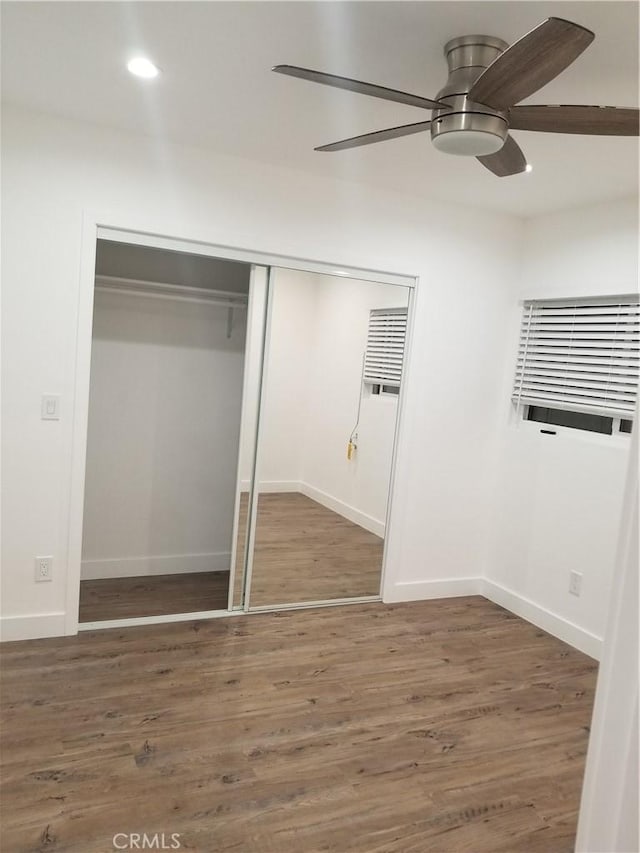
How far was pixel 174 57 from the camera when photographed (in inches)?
87.1

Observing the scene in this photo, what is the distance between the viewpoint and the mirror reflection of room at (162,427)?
398 centimetres

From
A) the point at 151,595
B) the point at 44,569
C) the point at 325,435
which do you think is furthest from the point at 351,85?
the point at 151,595

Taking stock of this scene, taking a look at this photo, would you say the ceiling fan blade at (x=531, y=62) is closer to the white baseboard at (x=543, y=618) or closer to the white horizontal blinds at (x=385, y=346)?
the white horizontal blinds at (x=385, y=346)

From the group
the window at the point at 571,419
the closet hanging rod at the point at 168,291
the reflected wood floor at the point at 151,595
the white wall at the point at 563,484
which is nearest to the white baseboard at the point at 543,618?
the white wall at the point at 563,484

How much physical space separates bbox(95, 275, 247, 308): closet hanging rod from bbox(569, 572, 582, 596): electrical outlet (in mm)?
2658

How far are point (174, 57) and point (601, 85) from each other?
149 centimetres

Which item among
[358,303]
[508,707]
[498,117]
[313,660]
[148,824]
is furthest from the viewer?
[358,303]

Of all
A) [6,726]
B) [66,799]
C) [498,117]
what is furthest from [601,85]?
[6,726]

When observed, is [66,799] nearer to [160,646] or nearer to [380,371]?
[160,646]

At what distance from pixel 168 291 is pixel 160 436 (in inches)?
37.7

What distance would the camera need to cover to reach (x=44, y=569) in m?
3.19

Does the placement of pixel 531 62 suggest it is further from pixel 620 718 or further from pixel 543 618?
pixel 543 618

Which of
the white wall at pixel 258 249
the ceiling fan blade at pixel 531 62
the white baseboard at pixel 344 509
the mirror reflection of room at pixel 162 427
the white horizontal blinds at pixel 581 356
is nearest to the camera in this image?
the ceiling fan blade at pixel 531 62

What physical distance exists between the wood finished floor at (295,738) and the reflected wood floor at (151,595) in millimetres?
236
